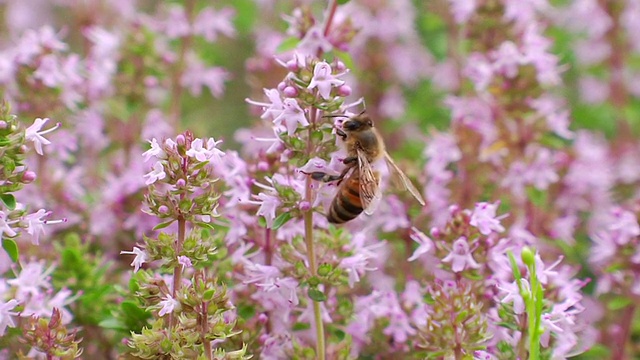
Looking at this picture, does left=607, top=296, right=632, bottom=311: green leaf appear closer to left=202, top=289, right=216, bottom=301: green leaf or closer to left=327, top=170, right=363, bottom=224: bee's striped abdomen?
left=327, top=170, right=363, bottom=224: bee's striped abdomen

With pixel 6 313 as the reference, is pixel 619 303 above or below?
below

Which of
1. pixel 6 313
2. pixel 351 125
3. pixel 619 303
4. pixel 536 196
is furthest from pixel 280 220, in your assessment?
pixel 536 196

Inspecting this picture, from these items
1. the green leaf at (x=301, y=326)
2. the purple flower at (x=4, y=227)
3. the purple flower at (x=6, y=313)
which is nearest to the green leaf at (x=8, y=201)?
the purple flower at (x=4, y=227)

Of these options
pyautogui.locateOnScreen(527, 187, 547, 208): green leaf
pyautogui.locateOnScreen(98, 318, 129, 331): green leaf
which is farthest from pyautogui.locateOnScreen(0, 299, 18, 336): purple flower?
pyautogui.locateOnScreen(527, 187, 547, 208): green leaf

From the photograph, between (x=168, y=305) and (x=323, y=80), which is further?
(x=323, y=80)

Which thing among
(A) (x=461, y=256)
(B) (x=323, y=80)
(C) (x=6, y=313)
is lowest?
(C) (x=6, y=313)

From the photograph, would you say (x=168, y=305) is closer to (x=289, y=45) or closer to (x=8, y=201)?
(x=8, y=201)

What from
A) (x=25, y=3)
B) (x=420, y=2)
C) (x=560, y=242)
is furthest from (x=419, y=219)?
(x=25, y=3)
